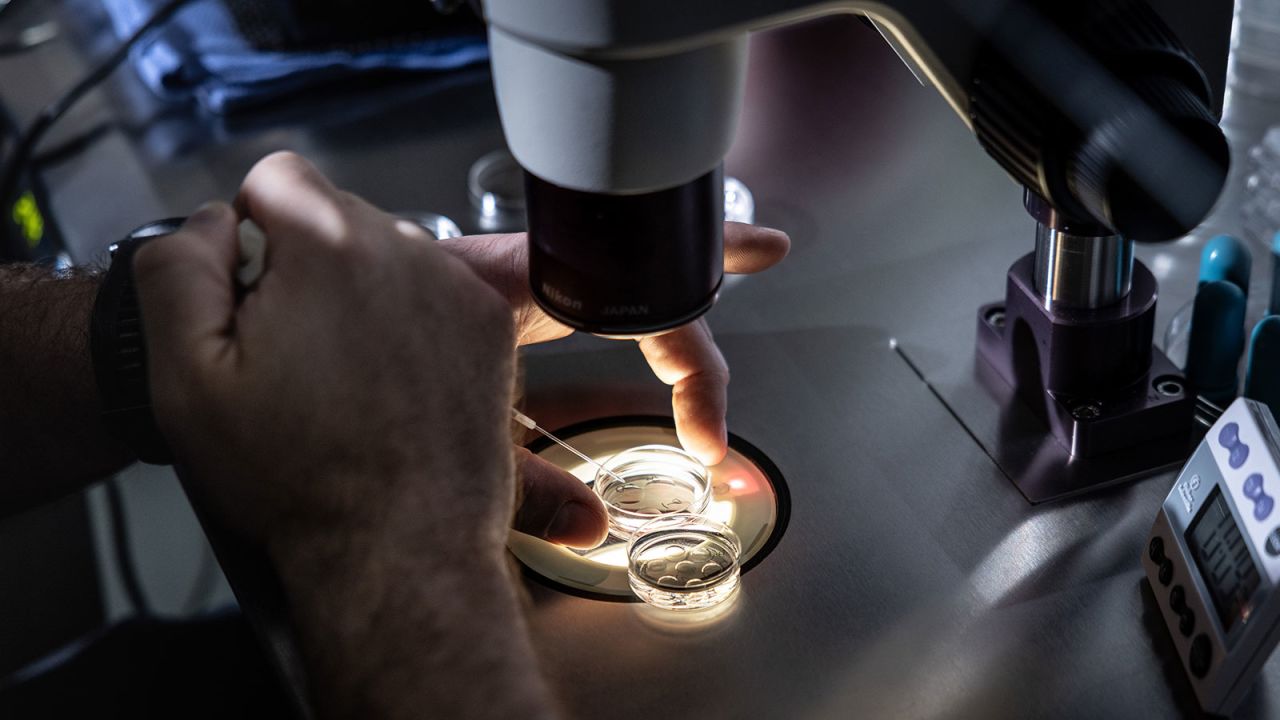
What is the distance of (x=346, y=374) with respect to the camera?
612 mm

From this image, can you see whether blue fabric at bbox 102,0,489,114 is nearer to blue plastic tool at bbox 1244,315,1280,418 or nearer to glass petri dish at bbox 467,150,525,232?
glass petri dish at bbox 467,150,525,232

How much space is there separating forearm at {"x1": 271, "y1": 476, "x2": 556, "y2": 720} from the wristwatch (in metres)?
0.24

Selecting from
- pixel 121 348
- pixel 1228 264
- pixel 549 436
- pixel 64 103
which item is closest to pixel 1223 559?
pixel 1228 264

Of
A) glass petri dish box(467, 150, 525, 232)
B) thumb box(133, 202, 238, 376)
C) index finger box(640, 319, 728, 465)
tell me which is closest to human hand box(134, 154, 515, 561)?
thumb box(133, 202, 238, 376)

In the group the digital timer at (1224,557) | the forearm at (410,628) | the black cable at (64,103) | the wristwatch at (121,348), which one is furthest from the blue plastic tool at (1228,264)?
the black cable at (64,103)

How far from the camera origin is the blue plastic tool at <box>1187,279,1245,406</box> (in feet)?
2.70

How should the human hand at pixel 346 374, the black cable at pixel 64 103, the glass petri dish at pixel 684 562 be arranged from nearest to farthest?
the human hand at pixel 346 374
the glass petri dish at pixel 684 562
the black cable at pixel 64 103

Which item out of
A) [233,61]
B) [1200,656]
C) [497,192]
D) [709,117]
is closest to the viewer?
[709,117]

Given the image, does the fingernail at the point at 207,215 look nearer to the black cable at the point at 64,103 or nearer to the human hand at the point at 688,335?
the human hand at the point at 688,335

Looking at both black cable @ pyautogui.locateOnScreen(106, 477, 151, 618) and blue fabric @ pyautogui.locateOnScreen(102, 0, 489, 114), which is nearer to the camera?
black cable @ pyautogui.locateOnScreen(106, 477, 151, 618)

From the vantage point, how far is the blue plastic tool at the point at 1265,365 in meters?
0.78

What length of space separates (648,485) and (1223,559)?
0.34m

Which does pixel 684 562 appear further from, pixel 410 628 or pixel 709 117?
pixel 709 117

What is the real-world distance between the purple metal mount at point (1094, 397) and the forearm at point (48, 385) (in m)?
0.61
